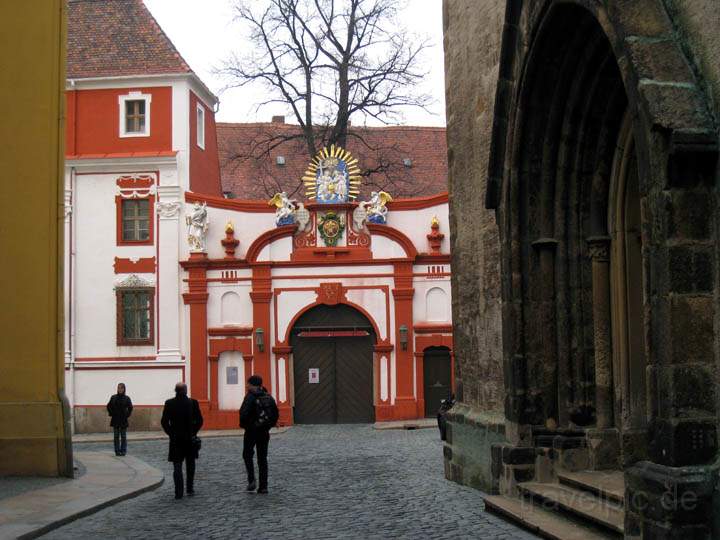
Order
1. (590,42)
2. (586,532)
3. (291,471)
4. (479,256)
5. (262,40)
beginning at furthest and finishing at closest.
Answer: (262,40) → (291,471) → (479,256) → (590,42) → (586,532)

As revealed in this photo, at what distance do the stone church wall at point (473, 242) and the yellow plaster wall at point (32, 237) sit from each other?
19.4 ft

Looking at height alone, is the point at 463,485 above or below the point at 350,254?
below

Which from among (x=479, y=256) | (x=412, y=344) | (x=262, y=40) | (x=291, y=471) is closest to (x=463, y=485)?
(x=479, y=256)

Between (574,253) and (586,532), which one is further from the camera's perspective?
(574,253)

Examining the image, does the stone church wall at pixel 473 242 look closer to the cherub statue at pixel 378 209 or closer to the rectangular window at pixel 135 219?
the cherub statue at pixel 378 209

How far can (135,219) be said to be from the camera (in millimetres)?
32312

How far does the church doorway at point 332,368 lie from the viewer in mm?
32281

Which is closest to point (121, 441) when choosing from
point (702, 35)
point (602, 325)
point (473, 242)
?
point (473, 242)

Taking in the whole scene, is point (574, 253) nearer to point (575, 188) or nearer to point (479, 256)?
point (575, 188)

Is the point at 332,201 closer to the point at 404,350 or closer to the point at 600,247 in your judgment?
the point at 404,350

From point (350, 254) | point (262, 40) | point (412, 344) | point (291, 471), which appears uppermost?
point (262, 40)

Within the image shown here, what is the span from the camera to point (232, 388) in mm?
31781

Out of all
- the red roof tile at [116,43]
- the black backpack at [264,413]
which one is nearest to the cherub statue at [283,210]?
the red roof tile at [116,43]

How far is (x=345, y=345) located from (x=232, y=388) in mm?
3426
